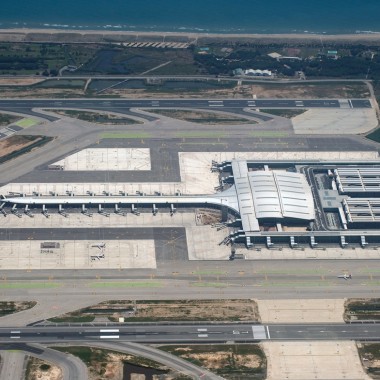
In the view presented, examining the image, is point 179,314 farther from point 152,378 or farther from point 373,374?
point 373,374

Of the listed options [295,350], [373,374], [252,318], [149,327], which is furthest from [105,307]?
[373,374]

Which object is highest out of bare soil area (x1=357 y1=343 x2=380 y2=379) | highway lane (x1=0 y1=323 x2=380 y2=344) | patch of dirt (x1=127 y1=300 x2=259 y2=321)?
patch of dirt (x1=127 y1=300 x2=259 y2=321)

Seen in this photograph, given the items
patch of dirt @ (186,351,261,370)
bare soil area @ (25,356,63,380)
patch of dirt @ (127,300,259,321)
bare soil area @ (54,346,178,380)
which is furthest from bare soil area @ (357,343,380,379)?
Result: bare soil area @ (25,356,63,380)

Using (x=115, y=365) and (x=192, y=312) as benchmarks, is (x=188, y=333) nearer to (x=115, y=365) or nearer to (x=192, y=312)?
(x=192, y=312)

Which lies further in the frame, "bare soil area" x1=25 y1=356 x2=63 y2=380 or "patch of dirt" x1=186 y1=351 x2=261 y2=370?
"patch of dirt" x1=186 y1=351 x2=261 y2=370

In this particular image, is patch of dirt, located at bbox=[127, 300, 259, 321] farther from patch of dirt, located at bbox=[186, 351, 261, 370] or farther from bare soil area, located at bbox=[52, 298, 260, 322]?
patch of dirt, located at bbox=[186, 351, 261, 370]

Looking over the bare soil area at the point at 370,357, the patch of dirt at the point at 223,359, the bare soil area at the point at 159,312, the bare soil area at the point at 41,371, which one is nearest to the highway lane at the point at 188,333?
the bare soil area at the point at 159,312

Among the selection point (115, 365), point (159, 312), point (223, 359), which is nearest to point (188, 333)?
point (159, 312)
